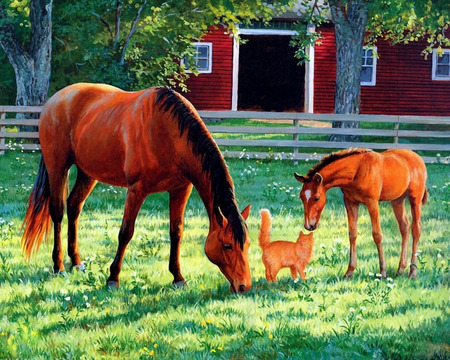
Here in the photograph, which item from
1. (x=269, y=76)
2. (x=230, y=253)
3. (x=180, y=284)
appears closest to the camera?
(x=230, y=253)

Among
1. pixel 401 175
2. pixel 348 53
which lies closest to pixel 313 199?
pixel 401 175

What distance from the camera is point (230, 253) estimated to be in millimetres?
5758

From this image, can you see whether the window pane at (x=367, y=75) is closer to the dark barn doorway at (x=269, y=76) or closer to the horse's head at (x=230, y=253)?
the dark barn doorway at (x=269, y=76)

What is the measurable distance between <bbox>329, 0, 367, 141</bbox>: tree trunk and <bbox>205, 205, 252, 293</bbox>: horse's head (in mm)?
14689

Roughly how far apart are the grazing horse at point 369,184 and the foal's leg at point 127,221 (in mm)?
1431

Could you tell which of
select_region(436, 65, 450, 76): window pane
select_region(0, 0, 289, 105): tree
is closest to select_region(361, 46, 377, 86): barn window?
select_region(436, 65, 450, 76): window pane

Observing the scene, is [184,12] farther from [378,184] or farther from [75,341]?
[75,341]

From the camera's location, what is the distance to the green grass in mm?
5098

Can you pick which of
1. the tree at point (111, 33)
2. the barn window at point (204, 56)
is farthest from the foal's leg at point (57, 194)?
the barn window at point (204, 56)

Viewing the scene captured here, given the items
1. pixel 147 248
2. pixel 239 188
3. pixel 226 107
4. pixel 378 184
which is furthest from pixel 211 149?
pixel 226 107

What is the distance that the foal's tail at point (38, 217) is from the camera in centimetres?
770

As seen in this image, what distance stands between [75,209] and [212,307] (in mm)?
2613

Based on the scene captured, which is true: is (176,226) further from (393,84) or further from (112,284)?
(393,84)

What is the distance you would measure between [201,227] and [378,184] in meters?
3.47
